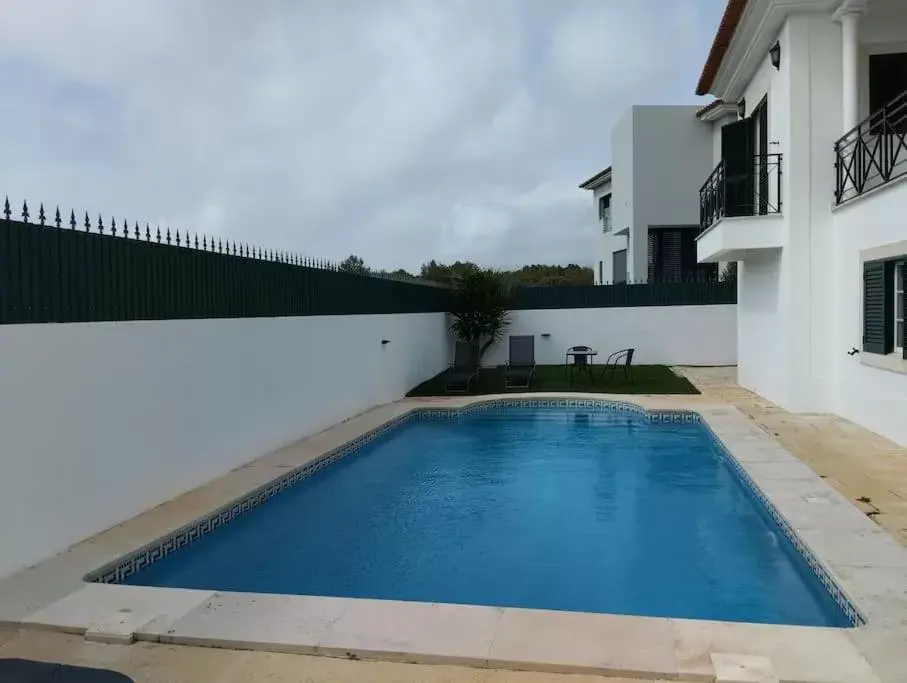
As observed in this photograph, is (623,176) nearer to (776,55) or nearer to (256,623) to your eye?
(776,55)

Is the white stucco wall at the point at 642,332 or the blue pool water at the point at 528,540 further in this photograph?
the white stucco wall at the point at 642,332

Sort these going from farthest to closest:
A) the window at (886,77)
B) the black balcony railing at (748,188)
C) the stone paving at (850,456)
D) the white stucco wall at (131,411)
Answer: the black balcony railing at (748,188) < the window at (886,77) < the stone paving at (850,456) < the white stucco wall at (131,411)

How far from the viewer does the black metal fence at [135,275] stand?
555 centimetres

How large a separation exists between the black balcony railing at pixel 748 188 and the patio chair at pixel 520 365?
5746 mm

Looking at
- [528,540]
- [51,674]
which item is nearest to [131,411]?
[51,674]

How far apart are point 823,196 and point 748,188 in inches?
58.9

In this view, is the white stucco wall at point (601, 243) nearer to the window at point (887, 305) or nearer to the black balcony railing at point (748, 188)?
the black balcony railing at point (748, 188)

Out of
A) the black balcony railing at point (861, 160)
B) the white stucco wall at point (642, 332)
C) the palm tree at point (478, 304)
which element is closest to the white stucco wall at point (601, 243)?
the white stucco wall at point (642, 332)

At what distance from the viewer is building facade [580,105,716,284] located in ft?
95.8

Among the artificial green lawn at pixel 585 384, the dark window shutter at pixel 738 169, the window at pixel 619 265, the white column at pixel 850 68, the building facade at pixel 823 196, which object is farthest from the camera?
the window at pixel 619 265

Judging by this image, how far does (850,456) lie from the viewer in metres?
8.68

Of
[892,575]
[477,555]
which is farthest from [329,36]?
[892,575]

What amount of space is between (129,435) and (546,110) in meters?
19.1

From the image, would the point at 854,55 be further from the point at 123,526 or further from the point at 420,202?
the point at 420,202
